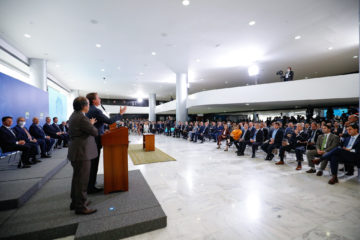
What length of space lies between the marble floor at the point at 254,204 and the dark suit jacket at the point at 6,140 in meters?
2.93

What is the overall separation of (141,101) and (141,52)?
57.6ft

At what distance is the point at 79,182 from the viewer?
173 centimetres

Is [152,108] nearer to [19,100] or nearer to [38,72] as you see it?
[38,72]

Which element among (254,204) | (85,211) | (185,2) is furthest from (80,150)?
(185,2)

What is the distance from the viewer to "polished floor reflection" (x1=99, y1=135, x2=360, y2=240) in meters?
1.71

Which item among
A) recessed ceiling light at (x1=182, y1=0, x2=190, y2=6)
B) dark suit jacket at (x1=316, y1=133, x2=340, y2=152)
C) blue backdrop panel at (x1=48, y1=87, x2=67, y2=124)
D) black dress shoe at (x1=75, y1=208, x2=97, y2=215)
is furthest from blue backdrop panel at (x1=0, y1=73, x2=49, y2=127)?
dark suit jacket at (x1=316, y1=133, x2=340, y2=152)

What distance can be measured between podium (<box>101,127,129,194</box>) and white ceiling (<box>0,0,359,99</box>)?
152 inches

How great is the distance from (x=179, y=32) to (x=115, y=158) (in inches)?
204

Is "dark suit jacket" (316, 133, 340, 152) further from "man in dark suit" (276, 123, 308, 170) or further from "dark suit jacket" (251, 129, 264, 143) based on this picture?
"dark suit jacket" (251, 129, 264, 143)

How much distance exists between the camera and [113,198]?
2203 millimetres

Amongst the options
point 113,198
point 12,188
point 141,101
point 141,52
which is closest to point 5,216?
point 12,188

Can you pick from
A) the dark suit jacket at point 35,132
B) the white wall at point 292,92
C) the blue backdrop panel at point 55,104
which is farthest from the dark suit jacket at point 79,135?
the white wall at point 292,92

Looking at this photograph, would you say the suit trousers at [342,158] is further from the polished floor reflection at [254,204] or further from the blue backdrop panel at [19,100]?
the blue backdrop panel at [19,100]

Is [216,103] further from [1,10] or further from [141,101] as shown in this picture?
[141,101]
